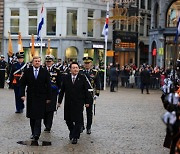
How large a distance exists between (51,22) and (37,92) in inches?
1474

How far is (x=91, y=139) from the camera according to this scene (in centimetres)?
1220

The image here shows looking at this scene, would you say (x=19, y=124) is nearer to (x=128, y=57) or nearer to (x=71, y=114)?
(x=71, y=114)

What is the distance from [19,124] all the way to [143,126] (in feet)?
11.3

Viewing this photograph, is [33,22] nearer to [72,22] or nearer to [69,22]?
[69,22]

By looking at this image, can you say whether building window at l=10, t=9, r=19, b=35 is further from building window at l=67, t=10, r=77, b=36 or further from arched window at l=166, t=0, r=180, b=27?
arched window at l=166, t=0, r=180, b=27

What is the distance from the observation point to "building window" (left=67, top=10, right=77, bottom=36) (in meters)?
47.8

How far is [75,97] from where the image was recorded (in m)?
11.7

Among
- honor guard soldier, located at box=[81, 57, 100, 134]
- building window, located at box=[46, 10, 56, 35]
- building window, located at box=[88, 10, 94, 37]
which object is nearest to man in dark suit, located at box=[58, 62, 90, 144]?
honor guard soldier, located at box=[81, 57, 100, 134]

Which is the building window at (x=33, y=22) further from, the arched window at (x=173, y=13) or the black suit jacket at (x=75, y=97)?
the black suit jacket at (x=75, y=97)

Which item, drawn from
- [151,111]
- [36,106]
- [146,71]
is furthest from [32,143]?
[146,71]

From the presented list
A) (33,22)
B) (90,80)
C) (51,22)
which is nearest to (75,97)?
(90,80)

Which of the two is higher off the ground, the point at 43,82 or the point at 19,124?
the point at 43,82

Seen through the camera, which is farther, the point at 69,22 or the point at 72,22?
the point at 72,22

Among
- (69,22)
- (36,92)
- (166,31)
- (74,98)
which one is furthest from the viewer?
(69,22)
